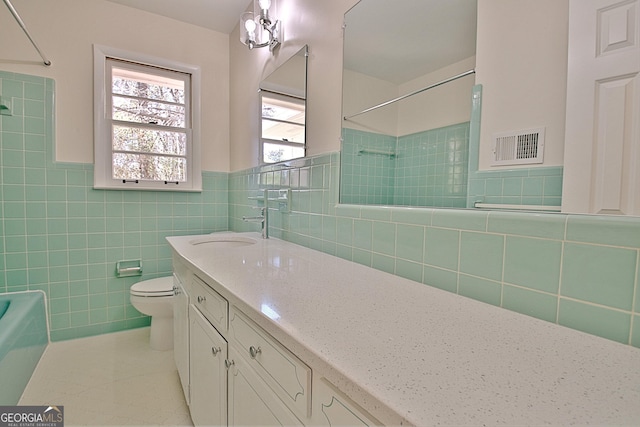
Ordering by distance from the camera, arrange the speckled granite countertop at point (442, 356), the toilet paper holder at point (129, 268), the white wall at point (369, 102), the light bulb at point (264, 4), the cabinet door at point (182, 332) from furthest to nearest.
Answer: the toilet paper holder at point (129, 268) < the light bulb at point (264, 4) < the cabinet door at point (182, 332) < the white wall at point (369, 102) < the speckled granite countertop at point (442, 356)

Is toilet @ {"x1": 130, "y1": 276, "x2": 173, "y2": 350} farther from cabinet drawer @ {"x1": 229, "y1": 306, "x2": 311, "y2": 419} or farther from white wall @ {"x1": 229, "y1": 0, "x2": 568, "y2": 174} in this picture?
white wall @ {"x1": 229, "y1": 0, "x2": 568, "y2": 174}

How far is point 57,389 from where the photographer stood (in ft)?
5.51

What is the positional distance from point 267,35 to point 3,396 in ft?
7.95

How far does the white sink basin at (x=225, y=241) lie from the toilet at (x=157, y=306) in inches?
20.8

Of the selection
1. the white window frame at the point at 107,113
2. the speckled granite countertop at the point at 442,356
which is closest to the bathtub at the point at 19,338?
the white window frame at the point at 107,113

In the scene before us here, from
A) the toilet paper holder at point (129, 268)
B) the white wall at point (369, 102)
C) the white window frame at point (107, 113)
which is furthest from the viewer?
the toilet paper holder at point (129, 268)

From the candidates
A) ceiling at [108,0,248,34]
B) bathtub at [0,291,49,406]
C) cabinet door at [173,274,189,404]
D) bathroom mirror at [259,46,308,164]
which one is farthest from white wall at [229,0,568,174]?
bathtub at [0,291,49,406]

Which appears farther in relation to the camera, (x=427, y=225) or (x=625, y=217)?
(x=427, y=225)

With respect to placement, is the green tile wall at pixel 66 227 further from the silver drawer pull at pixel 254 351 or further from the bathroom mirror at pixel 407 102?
the silver drawer pull at pixel 254 351

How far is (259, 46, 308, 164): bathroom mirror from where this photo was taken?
5.69 ft

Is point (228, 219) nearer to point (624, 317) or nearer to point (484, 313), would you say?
point (484, 313)

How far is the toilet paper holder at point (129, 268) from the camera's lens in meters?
2.42

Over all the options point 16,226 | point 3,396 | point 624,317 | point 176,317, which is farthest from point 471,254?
point 16,226

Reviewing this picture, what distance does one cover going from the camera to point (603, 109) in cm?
65
